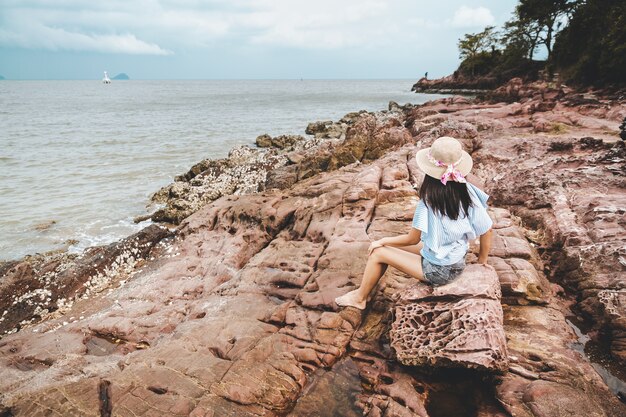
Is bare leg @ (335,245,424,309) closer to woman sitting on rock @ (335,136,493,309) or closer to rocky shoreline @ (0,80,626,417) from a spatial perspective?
woman sitting on rock @ (335,136,493,309)

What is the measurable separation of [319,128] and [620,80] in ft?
92.8

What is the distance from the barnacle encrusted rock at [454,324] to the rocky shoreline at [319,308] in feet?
0.10

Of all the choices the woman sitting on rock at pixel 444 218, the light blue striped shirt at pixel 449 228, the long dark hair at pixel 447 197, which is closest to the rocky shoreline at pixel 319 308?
the woman sitting on rock at pixel 444 218

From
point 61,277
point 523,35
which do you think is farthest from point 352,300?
point 523,35

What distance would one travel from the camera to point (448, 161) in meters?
3.86

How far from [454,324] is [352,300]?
1.48 m

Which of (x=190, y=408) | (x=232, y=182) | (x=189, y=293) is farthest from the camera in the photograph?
(x=232, y=182)

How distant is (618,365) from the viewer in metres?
4.16

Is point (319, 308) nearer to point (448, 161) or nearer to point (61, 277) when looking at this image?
point (448, 161)

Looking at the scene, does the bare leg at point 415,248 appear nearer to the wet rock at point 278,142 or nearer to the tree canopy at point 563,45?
the wet rock at point 278,142

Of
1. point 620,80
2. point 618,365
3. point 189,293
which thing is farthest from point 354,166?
point 620,80

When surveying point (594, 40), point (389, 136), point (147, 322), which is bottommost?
point (147, 322)

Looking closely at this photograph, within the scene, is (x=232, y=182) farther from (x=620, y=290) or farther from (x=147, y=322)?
(x=620, y=290)

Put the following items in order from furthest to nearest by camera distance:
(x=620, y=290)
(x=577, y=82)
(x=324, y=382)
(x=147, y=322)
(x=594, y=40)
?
1. (x=594, y=40)
2. (x=577, y=82)
3. (x=147, y=322)
4. (x=620, y=290)
5. (x=324, y=382)
